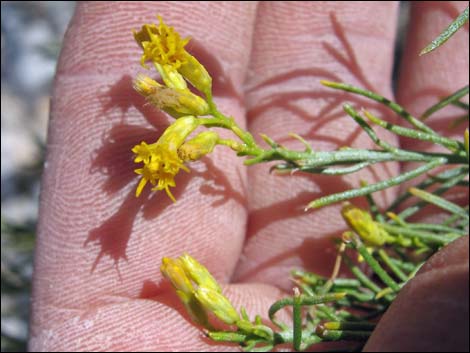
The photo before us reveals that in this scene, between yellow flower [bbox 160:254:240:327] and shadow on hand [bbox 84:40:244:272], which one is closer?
yellow flower [bbox 160:254:240:327]

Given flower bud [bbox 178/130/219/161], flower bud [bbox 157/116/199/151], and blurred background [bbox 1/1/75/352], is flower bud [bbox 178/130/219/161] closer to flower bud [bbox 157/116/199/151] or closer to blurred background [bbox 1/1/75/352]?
flower bud [bbox 157/116/199/151]

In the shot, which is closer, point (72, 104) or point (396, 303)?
point (396, 303)

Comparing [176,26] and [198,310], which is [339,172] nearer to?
[198,310]

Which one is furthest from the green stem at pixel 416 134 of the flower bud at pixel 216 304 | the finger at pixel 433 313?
the flower bud at pixel 216 304

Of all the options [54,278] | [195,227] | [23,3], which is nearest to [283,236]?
[195,227]

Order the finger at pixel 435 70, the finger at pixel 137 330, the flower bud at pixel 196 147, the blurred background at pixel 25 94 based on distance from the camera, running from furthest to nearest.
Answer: the blurred background at pixel 25 94 < the finger at pixel 435 70 < the finger at pixel 137 330 < the flower bud at pixel 196 147

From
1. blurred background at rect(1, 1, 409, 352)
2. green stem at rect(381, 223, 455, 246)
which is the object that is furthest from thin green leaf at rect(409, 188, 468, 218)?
blurred background at rect(1, 1, 409, 352)

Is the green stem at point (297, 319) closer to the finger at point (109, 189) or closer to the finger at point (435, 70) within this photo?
the finger at point (109, 189)
